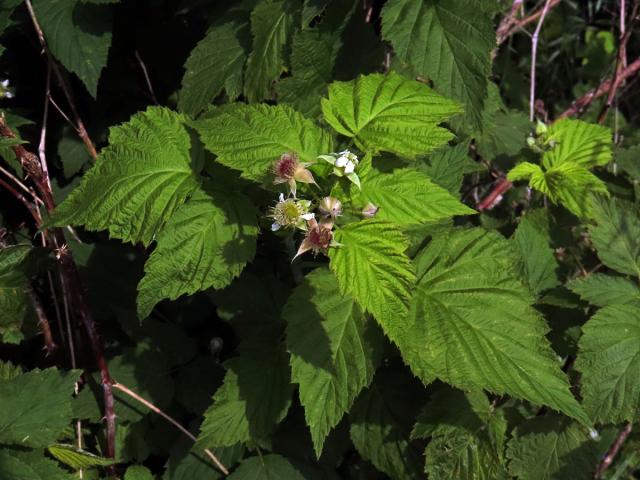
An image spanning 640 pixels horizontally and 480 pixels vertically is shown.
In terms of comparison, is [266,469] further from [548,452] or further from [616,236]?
[616,236]

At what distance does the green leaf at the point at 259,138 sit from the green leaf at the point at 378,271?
281 millimetres

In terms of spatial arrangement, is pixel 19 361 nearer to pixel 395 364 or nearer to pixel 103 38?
pixel 103 38

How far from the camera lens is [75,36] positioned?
2.18m

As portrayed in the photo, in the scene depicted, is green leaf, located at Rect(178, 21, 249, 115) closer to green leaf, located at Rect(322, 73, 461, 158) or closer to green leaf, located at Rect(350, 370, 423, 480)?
green leaf, located at Rect(322, 73, 461, 158)

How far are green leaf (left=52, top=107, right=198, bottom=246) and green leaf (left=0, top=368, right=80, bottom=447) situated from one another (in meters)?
0.57

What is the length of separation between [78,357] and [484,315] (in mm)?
1575

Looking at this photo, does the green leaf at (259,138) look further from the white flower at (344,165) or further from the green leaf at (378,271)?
the green leaf at (378,271)

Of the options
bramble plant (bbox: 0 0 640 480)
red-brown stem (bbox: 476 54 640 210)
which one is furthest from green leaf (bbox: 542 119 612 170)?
red-brown stem (bbox: 476 54 640 210)

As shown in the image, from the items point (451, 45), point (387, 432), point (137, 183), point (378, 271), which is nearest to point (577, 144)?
point (451, 45)

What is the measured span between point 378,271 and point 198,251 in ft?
1.59

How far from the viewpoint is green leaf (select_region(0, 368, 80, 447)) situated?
6.11 ft

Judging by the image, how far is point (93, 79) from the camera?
2.14 m

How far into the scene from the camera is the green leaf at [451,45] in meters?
1.91

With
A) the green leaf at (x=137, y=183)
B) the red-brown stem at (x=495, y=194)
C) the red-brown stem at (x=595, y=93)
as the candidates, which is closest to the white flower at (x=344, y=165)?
the green leaf at (x=137, y=183)
